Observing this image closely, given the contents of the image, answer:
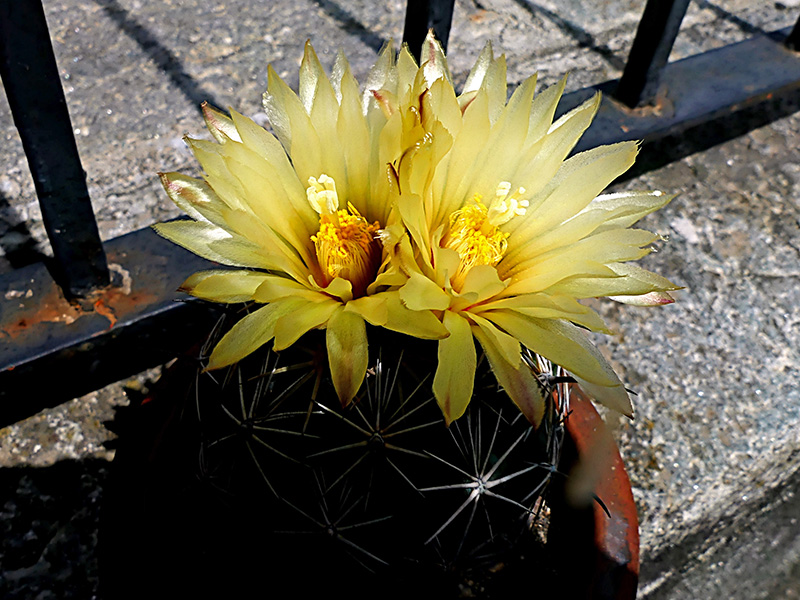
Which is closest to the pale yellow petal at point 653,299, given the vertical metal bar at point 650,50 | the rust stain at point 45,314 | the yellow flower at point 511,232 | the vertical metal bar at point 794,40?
the yellow flower at point 511,232

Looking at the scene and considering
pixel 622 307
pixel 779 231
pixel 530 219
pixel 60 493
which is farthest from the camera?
pixel 779 231

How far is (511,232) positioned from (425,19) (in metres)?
0.53

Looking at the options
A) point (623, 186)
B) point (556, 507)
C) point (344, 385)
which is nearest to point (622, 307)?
point (623, 186)

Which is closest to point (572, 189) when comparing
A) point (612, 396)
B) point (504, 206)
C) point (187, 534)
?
point (504, 206)

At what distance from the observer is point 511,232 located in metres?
0.59

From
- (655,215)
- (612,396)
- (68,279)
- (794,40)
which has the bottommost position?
(655,215)

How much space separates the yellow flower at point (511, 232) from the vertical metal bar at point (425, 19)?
17.3 inches

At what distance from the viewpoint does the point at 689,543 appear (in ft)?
3.59

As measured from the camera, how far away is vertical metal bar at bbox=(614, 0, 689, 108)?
48.8 inches

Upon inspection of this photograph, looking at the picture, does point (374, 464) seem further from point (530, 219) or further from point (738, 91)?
point (738, 91)

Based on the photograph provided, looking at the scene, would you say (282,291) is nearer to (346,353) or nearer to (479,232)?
(346,353)

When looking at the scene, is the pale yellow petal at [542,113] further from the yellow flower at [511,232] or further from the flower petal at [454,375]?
the flower petal at [454,375]

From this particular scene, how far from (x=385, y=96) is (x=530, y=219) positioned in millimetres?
148

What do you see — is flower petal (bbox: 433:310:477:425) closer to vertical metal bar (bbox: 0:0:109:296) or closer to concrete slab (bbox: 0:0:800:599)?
vertical metal bar (bbox: 0:0:109:296)
